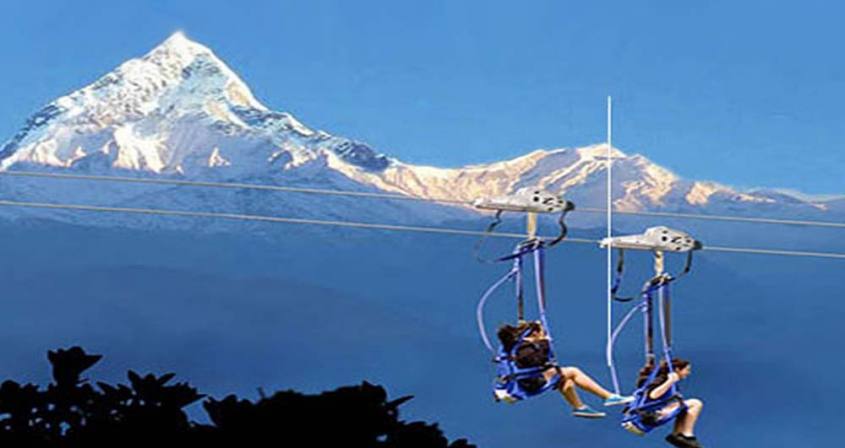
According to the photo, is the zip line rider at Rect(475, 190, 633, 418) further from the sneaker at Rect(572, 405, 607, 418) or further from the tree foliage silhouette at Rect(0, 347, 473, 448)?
the tree foliage silhouette at Rect(0, 347, 473, 448)

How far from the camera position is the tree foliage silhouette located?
2.43 metres

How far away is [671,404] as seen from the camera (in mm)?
8391

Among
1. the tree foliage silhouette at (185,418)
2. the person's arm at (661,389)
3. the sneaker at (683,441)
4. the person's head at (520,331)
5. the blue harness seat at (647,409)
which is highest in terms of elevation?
the tree foliage silhouette at (185,418)

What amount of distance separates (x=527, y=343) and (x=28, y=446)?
5.85 meters

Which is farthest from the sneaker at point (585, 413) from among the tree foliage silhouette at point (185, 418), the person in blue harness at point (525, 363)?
the tree foliage silhouette at point (185, 418)

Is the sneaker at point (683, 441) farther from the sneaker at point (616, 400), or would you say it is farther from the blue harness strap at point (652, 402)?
the sneaker at point (616, 400)

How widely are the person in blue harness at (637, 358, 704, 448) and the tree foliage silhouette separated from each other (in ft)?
19.5

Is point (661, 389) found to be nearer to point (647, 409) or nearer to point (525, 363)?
point (647, 409)

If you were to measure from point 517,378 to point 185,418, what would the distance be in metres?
5.80

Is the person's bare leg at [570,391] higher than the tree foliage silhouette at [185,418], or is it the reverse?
the tree foliage silhouette at [185,418]

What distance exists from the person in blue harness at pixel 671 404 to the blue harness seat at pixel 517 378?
42 cm

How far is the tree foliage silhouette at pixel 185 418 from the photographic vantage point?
2.43 meters

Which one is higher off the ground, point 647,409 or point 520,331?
point 520,331

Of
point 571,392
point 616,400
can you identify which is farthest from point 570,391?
point 616,400
